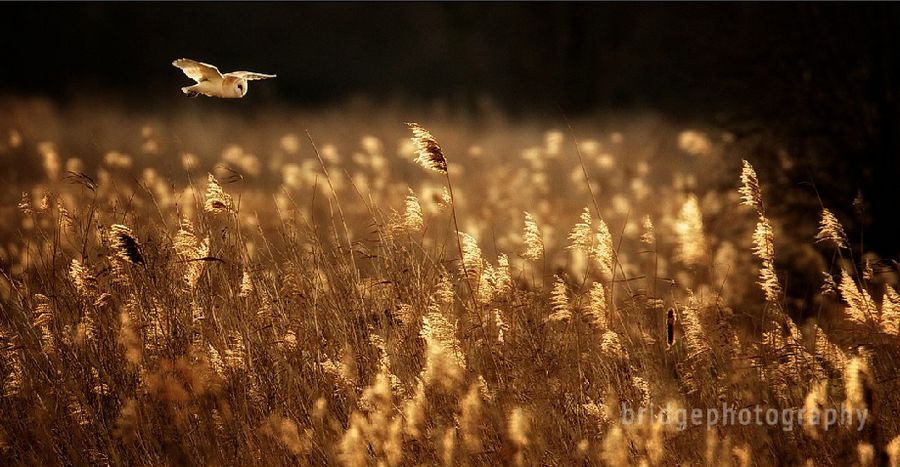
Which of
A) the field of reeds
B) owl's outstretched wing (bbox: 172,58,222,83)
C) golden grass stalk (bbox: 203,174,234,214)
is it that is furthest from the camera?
golden grass stalk (bbox: 203,174,234,214)

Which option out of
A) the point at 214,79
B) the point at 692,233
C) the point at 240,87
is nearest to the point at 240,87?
the point at 240,87

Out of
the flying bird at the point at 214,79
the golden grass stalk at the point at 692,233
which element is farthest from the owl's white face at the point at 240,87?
the golden grass stalk at the point at 692,233

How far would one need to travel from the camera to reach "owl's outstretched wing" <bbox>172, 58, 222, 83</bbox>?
3547 mm

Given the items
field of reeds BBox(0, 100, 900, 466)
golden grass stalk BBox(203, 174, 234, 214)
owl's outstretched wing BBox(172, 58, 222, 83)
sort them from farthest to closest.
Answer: golden grass stalk BBox(203, 174, 234, 214), owl's outstretched wing BBox(172, 58, 222, 83), field of reeds BBox(0, 100, 900, 466)

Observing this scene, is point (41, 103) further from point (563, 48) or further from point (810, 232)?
point (563, 48)

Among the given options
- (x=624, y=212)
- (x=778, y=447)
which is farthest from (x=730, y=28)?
(x=778, y=447)

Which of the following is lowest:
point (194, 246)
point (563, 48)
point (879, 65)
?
point (194, 246)

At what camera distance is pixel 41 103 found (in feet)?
35.5

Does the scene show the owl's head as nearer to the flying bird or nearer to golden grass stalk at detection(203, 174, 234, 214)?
the flying bird

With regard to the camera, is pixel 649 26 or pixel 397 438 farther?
pixel 649 26

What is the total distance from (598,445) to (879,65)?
4.55 m

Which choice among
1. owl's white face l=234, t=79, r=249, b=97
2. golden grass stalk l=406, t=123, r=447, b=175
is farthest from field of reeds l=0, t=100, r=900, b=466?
owl's white face l=234, t=79, r=249, b=97

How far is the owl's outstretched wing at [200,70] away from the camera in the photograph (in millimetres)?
3547

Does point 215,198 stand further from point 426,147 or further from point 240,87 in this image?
point 426,147
